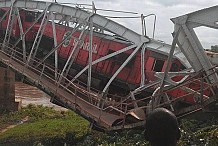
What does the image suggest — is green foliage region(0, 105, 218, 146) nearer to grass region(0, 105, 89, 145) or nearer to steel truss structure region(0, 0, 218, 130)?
grass region(0, 105, 89, 145)

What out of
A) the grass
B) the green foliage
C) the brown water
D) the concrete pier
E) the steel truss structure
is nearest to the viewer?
the green foliage

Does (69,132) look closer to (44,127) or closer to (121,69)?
(44,127)

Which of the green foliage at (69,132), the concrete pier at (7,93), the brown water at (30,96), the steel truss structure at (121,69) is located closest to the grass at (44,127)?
the green foliage at (69,132)

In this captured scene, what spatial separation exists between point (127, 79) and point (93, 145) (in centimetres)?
413

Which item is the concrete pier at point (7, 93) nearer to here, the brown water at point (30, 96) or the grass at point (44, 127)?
the grass at point (44, 127)

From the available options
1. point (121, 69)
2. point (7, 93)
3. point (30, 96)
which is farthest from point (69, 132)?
point (30, 96)

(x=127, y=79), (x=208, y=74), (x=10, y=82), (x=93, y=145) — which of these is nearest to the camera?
(x=208, y=74)

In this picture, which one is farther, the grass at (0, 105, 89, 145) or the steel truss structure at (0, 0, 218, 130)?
the grass at (0, 105, 89, 145)

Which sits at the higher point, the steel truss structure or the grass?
the steel truss structure

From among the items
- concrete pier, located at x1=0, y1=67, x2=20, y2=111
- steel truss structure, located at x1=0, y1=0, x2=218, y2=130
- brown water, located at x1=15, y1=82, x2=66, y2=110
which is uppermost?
steel truss structure, located at x1=0, y1=0, x2=218, y2=130

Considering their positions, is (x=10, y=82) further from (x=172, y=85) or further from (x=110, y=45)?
(x=172, y=85)

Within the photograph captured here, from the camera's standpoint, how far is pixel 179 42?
11.4 meters

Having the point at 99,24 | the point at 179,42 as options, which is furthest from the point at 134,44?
the point at 179,42

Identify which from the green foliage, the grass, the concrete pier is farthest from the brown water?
the concrete pier
